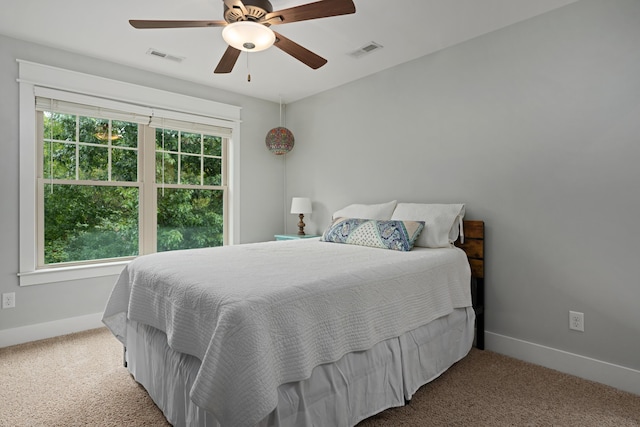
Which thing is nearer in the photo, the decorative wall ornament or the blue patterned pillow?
the blue patterned pillow

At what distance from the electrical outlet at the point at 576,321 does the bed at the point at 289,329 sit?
0.65m

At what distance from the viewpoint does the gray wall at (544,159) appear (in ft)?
7.12

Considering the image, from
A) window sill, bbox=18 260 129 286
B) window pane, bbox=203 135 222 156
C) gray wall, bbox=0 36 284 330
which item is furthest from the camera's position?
window pane, bbox=203 135 222 156

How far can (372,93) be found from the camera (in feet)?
11.9

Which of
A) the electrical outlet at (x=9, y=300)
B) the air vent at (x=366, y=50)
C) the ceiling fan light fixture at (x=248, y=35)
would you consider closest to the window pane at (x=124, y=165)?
the electrical outlet at (x=9, y=300)

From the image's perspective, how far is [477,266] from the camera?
2.73 meters

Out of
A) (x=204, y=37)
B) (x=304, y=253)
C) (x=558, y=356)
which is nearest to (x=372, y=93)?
(x=204, y=37)

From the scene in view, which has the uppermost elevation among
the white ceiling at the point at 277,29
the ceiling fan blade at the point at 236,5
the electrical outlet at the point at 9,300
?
the white ceiling at the point at 277,29

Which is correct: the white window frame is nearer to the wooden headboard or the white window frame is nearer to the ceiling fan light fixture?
the ceiling fan light fixture

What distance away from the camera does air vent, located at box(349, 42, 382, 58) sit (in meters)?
2.97

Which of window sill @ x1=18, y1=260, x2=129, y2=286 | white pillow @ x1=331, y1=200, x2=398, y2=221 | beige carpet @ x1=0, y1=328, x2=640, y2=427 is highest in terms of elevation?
white pillow @ x1=331, y1=200, x2=398, y2=221

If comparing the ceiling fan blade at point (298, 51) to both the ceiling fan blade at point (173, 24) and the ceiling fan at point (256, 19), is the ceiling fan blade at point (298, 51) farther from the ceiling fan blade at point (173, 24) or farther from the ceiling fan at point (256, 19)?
the ceiling fan blade at point (173, 24)

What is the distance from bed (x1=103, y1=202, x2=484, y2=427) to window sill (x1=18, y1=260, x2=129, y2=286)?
3.78ft

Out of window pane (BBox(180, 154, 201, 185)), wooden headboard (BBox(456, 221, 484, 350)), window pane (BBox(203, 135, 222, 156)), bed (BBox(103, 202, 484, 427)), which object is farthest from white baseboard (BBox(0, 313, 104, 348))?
wooden headboard (BBox(456, 221, 484, 350))
